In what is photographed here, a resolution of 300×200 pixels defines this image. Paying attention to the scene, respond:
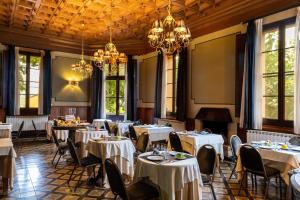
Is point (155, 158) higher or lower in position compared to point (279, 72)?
lower

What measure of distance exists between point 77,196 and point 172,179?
5.66 feet

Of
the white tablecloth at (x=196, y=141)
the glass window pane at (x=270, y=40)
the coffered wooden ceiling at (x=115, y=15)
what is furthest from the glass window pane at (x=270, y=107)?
the coffered wooden ceiling at (x=115, y=15)

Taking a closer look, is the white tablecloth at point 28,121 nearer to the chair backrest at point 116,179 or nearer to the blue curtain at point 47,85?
the blue curtain at point 47,85

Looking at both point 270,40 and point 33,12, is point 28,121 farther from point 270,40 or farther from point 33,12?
point 270,40

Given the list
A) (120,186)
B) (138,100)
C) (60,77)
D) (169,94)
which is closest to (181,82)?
(169,94)

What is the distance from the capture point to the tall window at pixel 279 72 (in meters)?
5.18

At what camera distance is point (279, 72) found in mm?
5391


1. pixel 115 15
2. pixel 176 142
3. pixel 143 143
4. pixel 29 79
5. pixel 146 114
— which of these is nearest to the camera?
pixel 143 143

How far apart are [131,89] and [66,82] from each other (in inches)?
101

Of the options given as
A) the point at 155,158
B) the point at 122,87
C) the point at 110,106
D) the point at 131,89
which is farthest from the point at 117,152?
the point at 110,106

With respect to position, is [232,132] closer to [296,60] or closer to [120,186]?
[296,60]

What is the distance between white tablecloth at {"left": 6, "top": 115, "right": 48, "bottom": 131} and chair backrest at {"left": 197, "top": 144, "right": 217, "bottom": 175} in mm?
7286

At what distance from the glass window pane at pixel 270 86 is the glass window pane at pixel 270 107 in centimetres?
11

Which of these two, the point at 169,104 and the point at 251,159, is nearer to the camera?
the point at 251,159
